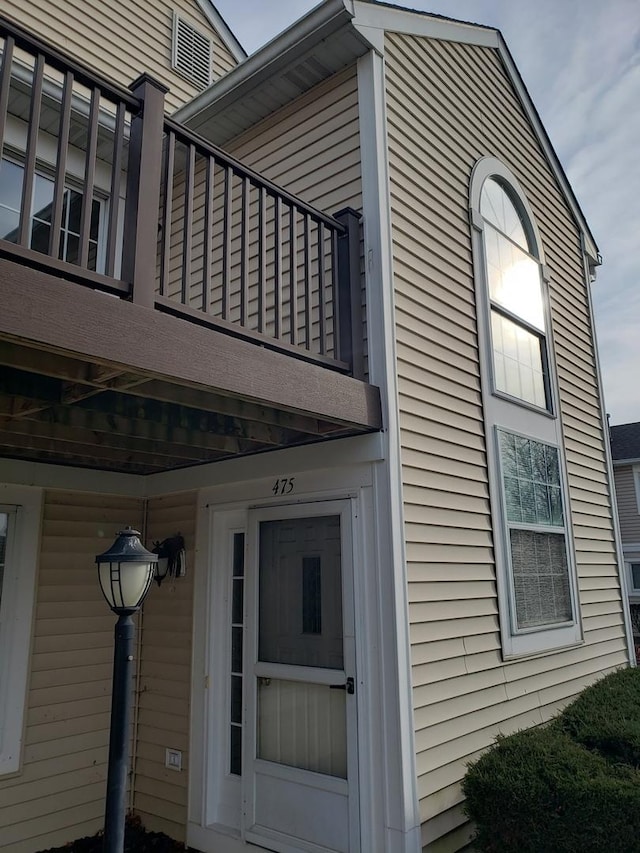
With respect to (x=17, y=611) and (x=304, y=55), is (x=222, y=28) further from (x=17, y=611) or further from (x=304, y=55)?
(x=17, y=611)

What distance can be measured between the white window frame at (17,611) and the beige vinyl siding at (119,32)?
4068mm

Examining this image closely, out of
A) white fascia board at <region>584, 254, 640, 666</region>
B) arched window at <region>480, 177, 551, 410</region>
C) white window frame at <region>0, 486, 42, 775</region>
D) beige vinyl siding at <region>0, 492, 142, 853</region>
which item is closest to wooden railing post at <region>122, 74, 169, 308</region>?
white window frame at <region>0, 486, 42, 775</region>

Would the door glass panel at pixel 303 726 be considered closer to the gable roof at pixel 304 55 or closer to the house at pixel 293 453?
the house at pixel 293 453

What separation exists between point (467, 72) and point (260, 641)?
5.16 meters

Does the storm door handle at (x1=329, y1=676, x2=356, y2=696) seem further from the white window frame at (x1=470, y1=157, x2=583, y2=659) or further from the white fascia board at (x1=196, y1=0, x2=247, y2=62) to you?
the white fascia board at (x1=196, y1=0, x2=247, y2=62)

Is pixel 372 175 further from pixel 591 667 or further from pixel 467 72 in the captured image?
pixel 591 667

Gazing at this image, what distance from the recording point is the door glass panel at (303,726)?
3572 mm

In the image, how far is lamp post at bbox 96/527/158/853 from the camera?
2.46 metres

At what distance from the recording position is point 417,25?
16.0 feet

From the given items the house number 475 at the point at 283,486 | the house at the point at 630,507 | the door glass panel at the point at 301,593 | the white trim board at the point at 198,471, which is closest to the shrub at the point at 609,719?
the door glass panel at the point at 301,593

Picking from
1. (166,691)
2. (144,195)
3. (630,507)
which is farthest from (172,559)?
(630,507)

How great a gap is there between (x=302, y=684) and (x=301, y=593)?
0.53 meters

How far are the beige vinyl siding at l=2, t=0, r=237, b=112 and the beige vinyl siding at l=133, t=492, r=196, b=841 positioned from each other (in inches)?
175

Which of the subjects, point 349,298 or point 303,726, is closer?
point 303,726
